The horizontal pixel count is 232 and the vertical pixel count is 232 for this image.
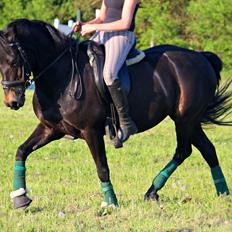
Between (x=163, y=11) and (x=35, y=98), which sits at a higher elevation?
(x=35, y=98)

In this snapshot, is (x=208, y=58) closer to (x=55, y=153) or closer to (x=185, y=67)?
(x=185, y=67)

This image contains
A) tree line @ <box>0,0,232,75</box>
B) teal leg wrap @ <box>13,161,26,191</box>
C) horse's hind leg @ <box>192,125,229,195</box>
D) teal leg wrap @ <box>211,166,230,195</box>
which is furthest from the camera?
tree line @ <box>0,0,232,75</box>

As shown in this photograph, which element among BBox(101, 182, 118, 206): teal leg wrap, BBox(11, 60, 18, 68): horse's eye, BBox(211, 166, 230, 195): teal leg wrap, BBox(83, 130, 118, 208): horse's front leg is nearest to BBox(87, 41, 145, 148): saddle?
BBox(83, 130, 118, 208): horse's front leg

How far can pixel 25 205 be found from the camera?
7.87 m

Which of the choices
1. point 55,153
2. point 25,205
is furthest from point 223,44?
point 25,205

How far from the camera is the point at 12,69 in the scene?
7.46m

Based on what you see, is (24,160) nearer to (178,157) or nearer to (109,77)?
(109,77)

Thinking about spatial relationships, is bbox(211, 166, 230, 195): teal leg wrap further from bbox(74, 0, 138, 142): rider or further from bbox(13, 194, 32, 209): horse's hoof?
bbox(13, 194, 32, 209): horse's hoof

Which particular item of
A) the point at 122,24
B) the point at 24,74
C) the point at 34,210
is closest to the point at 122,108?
the point at 122,24

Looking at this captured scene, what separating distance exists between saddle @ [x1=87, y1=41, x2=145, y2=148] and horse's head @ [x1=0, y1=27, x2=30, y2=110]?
83 cm

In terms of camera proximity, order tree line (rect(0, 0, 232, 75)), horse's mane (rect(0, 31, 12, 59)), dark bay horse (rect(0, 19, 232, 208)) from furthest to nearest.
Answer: tree line (rect(0, 0, 232, 75)) → dark bay horse (rect(0, 19, 232, 208)) → horse's mane (rect(0, 31, 12, 59))

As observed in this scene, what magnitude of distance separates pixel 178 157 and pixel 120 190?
2.94 feet

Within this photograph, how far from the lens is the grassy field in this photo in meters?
7.06

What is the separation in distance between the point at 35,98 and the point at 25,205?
1128mm
